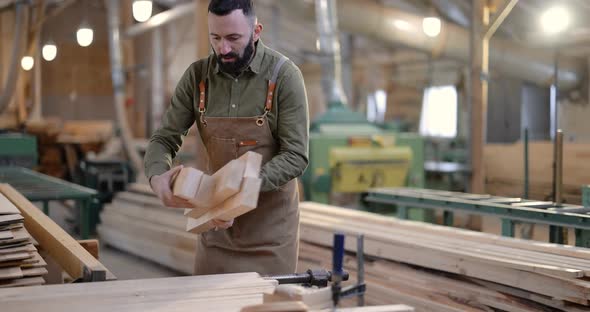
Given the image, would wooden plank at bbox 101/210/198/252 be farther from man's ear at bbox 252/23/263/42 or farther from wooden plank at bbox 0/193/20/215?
man's ear at bbox 252/23/263/42

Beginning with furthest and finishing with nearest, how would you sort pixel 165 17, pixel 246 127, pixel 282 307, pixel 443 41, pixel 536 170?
pixel 165 17, pixel 443 41, pixel 536 170, pixel 246 127, pixel 282 307

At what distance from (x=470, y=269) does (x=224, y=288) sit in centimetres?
186

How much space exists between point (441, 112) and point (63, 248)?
525 inches

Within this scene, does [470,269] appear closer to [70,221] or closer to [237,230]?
[237,230]

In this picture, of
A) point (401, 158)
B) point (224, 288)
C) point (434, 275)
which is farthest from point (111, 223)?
point (224, 288)

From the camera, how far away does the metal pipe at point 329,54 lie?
24.6ft

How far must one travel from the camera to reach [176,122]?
2.73 meters

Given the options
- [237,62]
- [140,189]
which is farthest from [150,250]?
[237,62]

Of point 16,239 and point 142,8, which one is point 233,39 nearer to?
point 16,239

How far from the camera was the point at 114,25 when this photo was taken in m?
10.7

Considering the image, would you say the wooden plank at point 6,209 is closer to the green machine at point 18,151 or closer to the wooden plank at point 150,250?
the wooden plank at point 150,250

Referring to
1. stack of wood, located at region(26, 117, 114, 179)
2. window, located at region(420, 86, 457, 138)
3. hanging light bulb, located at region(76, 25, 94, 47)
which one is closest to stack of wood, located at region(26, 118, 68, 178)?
stack of wood, located at region(26, 117, 114, 179)

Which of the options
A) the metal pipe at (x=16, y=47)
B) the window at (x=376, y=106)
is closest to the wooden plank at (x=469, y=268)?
the metal pipe at (x=16, y=47)

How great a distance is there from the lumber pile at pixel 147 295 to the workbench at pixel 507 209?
2504 millimetres
